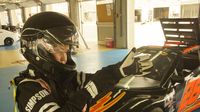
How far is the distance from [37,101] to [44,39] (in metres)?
0.41

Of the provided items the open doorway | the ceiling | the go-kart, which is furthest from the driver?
the ceiling

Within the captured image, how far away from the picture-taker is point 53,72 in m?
1.26

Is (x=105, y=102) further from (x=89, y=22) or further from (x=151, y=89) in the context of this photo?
(x=89, y=22)

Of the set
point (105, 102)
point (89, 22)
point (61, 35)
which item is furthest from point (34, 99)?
point (89, 22)

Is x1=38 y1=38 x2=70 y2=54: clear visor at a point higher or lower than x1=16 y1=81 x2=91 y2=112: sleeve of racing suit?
higher

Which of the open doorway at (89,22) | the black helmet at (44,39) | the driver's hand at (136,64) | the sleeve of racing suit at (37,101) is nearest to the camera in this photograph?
the sleeve of racing suit at (37,101)

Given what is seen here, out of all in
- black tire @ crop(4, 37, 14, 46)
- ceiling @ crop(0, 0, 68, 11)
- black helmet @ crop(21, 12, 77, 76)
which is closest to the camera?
black helmet @ crop(21, 12, 77, 76)

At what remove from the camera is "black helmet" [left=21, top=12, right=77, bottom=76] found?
4.11 ft

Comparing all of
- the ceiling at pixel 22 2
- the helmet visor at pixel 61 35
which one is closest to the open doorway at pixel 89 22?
the ceiling at pixel 22 2

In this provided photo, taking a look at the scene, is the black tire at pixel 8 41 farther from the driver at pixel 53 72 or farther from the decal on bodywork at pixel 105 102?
the decal on bodywork at pixel 105 102

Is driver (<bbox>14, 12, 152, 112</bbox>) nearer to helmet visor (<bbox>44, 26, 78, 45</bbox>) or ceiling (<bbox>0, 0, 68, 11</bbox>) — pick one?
helmet visor (<bbox>44, 26, 78, 45</bbox>)

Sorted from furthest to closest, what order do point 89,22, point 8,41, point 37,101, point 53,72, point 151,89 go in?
point 89,22 → point 8,41 → point 53,72 → point 151,89 → point 37,101

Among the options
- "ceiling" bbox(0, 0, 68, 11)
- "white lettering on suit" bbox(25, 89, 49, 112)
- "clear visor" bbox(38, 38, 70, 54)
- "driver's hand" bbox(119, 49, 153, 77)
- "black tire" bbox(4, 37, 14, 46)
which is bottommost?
"black tire" bbox(4, 37, 14, 46)

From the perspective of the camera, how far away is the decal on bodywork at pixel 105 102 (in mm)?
1061
